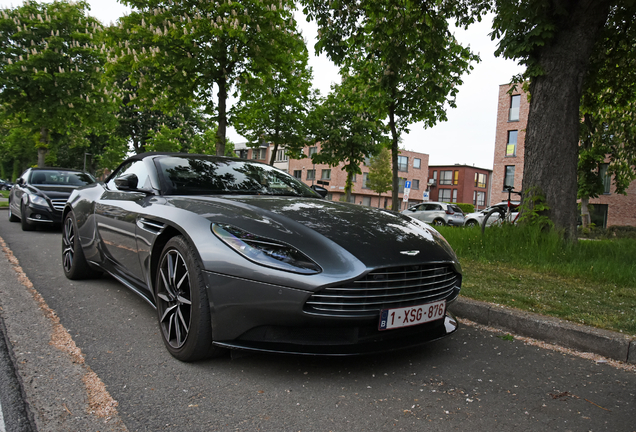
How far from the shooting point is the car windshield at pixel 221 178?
3.44 m

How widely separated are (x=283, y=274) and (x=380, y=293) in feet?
1.75

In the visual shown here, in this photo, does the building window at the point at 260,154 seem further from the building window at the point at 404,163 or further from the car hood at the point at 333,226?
the car hood at the point at 333,226

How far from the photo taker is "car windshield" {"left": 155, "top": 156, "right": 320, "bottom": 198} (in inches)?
135

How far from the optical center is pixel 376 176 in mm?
47125

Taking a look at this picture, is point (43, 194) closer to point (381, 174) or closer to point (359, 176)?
point (381, 174)

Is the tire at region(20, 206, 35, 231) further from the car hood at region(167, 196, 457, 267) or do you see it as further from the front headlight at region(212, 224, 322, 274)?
the front headlight at region(212, 224, 322, 274)

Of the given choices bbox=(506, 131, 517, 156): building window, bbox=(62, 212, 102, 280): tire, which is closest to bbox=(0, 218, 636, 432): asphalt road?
bbox=(62, 212, 102, 280): tire

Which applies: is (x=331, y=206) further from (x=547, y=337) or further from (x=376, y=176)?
(x=376, y=176)

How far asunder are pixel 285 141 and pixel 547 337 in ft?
62.8

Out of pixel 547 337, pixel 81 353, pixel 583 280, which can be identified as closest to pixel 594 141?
pixel 583 280

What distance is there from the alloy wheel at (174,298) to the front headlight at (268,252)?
383mm

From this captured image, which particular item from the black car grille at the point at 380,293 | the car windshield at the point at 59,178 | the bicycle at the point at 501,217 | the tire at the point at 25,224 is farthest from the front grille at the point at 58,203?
the black car grille at the point at 380,293

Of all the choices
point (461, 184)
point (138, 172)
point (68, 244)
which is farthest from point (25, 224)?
point (461, 184)

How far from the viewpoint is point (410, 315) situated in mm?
2469
